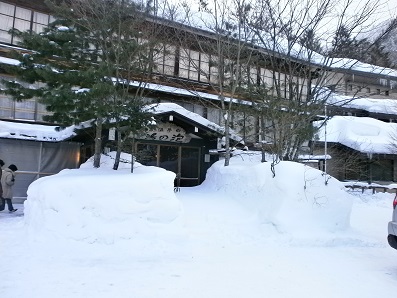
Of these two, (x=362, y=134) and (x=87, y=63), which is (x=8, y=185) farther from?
(x=362, y=134)

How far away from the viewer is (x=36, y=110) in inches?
586

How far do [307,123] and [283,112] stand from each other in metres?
1.01

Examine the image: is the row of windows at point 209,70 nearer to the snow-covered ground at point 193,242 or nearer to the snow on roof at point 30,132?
the snow on roof at point 30,132

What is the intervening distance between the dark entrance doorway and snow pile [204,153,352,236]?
684cm

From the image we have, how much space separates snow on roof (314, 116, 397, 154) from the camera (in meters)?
23.8

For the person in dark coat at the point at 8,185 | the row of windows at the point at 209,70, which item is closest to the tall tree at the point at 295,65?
the row of windows at the point at 209,70

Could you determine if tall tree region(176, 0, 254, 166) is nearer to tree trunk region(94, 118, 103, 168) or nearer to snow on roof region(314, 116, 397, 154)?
tree trunk region(94, 118, 103, 168)

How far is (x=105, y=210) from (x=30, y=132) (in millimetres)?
8248

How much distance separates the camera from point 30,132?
43.9ft

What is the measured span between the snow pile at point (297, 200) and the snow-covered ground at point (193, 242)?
0.09 feet

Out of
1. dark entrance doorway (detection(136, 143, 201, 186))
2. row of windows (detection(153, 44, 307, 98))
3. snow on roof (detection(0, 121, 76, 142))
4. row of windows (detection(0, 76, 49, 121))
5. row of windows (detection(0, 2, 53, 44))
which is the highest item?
row of windows (detection(0, 2, 53, 44))

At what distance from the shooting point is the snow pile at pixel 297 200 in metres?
8.00

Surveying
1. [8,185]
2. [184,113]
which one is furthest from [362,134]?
[8,185]

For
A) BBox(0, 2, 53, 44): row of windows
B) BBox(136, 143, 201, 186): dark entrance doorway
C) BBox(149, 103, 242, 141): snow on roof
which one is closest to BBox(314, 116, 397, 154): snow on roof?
BBox(136, 143, 201, 186): dark entrance doorway
